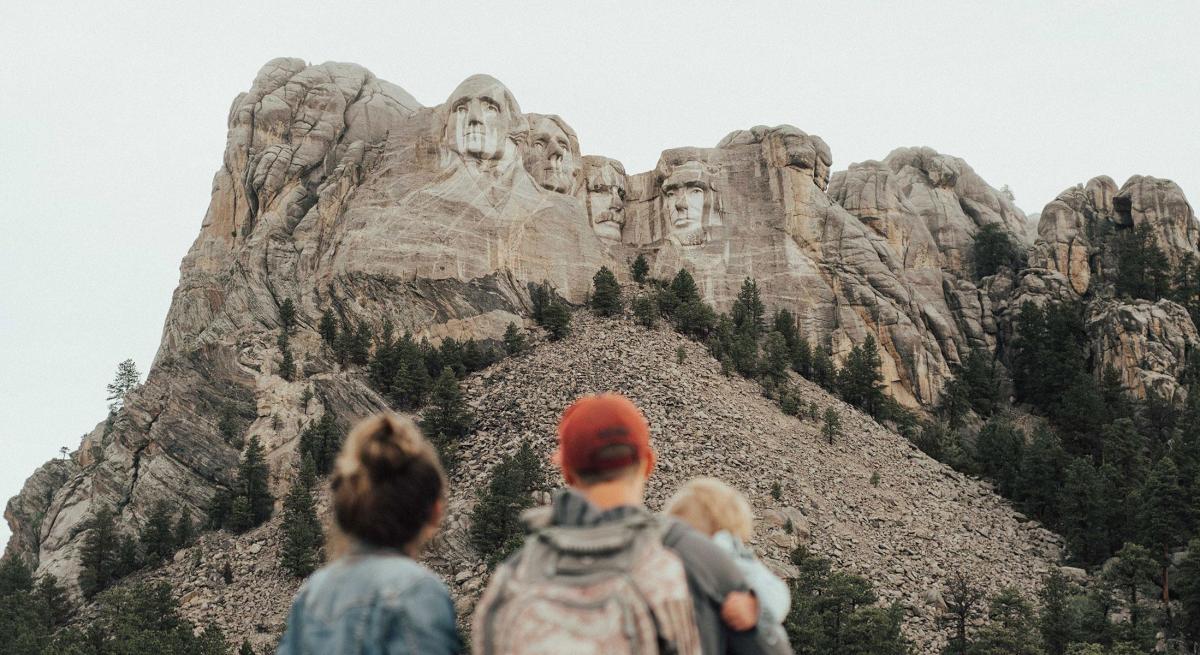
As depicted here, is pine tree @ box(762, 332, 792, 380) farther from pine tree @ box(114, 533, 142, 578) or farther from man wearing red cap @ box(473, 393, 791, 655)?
man wearing red cap @ box(473, 393, 791, 655)

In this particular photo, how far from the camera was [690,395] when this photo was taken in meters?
55.2

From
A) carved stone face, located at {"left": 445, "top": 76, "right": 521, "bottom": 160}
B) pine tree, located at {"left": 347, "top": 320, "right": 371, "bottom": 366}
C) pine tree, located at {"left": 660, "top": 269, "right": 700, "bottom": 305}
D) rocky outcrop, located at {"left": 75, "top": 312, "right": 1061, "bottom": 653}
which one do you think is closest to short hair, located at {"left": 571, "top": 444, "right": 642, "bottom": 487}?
rocky outcrop, located at {"left": 75, "top": 312, "right": 1061, "bottom": 653}

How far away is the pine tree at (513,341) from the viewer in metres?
59.4

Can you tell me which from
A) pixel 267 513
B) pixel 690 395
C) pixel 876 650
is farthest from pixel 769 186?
pixel 876 650

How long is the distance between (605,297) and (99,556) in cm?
2570

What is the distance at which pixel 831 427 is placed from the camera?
55906mm

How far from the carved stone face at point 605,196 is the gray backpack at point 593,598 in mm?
65302

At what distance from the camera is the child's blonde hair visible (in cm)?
557

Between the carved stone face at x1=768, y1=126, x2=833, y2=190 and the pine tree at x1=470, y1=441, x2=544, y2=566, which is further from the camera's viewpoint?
the carved stone face at x1=768, y1=126, x2=833, y2=190

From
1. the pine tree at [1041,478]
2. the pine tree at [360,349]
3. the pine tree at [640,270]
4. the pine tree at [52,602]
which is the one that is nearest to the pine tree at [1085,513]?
the pine tree at [1041,478]

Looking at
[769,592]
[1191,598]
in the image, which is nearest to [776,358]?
[1191,598]

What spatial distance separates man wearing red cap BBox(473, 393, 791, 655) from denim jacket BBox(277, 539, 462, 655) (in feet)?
0.58

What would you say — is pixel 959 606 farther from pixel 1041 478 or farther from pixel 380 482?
pixel 380 482

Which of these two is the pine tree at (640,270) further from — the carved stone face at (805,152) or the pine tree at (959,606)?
the pine tree at (959,606)
